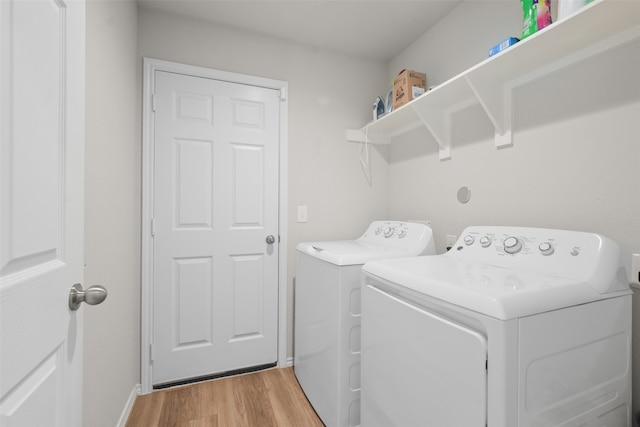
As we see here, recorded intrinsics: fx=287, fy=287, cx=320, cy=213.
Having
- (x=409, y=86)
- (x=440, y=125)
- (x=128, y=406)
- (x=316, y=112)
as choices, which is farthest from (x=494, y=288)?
(x=128, y=406)

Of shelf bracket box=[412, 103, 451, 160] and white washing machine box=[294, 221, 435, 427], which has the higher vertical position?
shelf bracket box=[412, 103, 451, 160]

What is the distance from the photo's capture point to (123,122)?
157 cm

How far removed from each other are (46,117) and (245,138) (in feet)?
5.11

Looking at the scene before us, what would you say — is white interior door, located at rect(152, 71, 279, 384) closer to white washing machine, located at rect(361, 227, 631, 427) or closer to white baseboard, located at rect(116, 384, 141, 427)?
white baseboard, located at rect(116, 384, 141, 427)

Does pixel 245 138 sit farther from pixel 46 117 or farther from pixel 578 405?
pixel 578 405

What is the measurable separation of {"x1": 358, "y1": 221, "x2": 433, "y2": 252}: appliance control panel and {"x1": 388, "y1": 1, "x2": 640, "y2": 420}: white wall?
0.78 feet

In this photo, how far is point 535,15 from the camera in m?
1.15

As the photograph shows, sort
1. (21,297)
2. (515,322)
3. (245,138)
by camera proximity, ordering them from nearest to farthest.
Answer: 1. (21,297)
2. (515,322)
3. (245,138)

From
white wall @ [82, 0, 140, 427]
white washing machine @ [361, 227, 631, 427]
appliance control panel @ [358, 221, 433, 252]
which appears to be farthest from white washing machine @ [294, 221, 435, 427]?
white wall @ [82, 0, 140, 427]

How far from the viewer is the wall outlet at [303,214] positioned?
2229 mm

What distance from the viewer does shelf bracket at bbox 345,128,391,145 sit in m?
2.38

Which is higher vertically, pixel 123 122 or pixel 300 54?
pixel 300 54

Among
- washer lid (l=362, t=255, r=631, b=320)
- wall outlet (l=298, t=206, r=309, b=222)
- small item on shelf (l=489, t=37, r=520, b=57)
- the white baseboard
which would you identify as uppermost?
small item on shelf (l=489, t=37, r=520, b=57)

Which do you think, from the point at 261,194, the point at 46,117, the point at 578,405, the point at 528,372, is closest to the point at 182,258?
the point at 261,194
